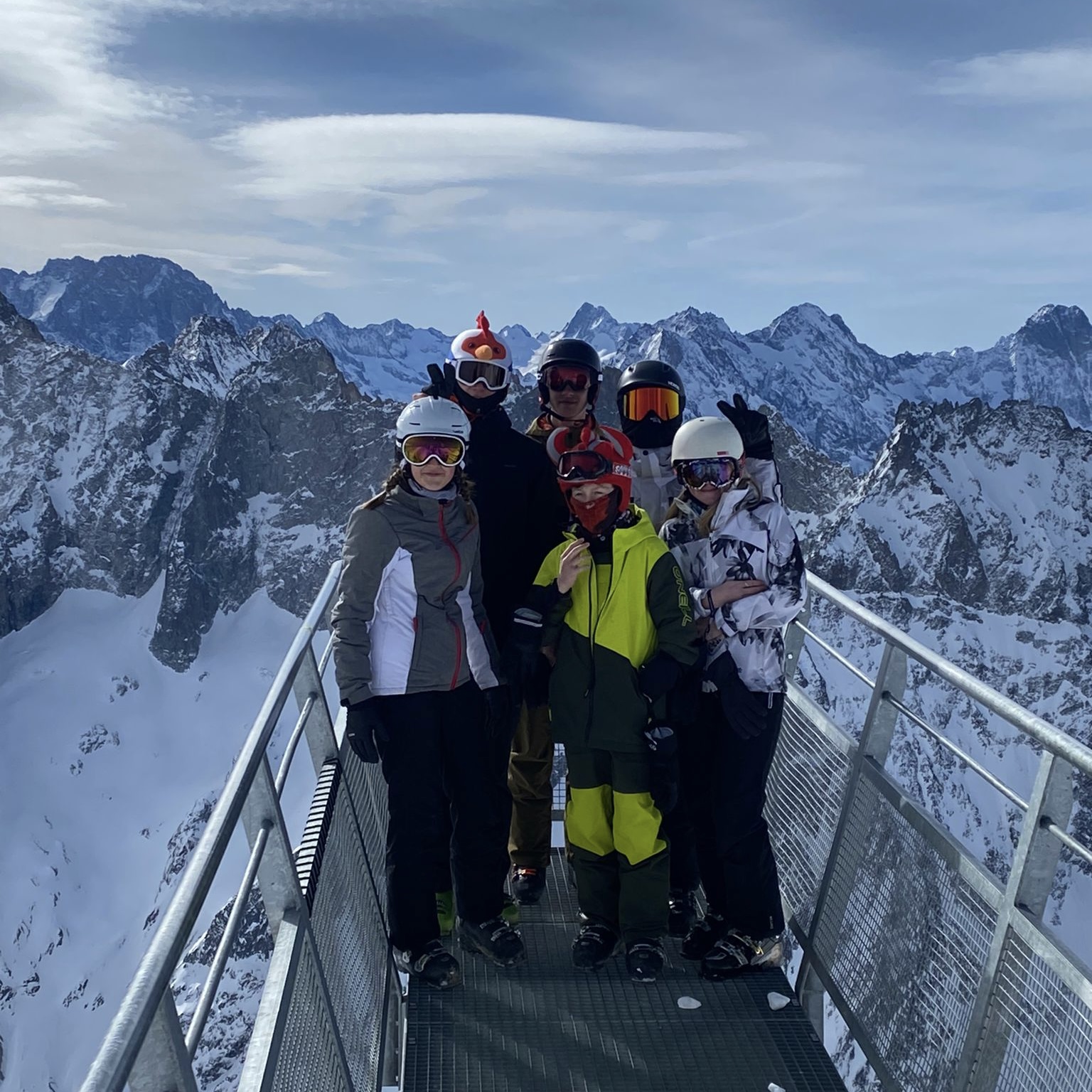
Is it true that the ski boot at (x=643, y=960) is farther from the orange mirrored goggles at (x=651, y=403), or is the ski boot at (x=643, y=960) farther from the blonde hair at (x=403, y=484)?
the orange mirrored goggles at (x=651, y=403)

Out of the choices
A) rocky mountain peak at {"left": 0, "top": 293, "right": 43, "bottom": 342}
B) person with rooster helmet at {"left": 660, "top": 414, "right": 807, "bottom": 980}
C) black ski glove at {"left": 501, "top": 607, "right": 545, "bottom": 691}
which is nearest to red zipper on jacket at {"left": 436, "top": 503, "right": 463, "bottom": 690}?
black ski glove at {"left": 501, "top": 607, "right": 545, "bottom": 691}

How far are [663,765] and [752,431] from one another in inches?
65.9

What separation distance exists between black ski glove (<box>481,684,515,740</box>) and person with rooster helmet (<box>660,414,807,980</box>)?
0.88 metres

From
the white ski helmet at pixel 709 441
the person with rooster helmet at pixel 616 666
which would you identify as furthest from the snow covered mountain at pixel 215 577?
the white ski helmet at pixel 709 441

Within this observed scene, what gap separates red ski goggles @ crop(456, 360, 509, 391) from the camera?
16.6ft

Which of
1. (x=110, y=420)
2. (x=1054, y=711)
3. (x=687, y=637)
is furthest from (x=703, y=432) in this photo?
(x=110, y=420)

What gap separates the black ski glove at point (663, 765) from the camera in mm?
4336

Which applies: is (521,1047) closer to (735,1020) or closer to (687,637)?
(735,1020)

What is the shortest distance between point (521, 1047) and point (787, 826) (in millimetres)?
1833

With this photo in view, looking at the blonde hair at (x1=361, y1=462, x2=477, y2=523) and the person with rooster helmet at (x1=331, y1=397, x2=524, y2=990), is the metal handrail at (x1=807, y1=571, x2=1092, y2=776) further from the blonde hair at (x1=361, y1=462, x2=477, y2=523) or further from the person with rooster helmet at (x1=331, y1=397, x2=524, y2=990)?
the blonde hair at (x1=361, y1=462, x2=477, y2=523)

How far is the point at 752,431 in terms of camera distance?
4.73 m

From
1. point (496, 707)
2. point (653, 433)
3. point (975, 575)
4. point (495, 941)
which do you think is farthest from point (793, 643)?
point (975, 575)

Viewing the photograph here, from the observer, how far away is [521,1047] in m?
4.11

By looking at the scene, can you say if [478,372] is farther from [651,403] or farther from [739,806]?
[739,806]
